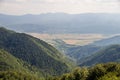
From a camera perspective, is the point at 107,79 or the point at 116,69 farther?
the point at 116,69

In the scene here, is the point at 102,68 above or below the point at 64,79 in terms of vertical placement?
above

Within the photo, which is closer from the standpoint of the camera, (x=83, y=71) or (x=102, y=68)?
(x=102, y=68)

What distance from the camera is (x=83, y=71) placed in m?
115

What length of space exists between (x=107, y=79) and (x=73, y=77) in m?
39.4

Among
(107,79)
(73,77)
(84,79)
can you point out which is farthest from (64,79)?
(107,79)

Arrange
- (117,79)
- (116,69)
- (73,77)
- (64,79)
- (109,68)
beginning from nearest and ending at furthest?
(117,79), (116,69), (109,68), (73,77), (64,79)

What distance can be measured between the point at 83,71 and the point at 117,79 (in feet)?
121

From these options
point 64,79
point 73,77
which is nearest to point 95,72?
point 73,77

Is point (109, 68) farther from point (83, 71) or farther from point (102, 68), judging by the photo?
point (83, 71)

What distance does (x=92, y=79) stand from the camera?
105 meters

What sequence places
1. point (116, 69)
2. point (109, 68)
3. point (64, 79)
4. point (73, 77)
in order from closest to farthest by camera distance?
point (116, 69) < point (109, 68) < point (73, 77) < point (64, 79)

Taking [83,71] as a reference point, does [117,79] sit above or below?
above

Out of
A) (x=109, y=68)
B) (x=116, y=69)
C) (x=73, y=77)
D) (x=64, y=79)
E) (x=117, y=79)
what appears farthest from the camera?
(x=64, y=79)

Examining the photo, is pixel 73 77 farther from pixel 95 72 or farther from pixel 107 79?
pixel 107 79
